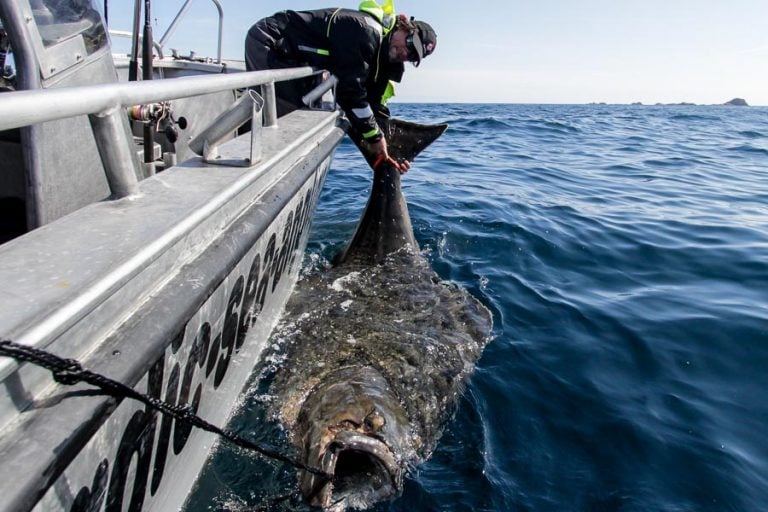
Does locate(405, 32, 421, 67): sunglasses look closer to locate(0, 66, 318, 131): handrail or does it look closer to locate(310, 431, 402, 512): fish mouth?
locate(0, 66, 318, 131): handrail

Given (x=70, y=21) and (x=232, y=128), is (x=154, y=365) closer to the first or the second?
(x=232, y=128)

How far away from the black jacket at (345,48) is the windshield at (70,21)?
238 cm

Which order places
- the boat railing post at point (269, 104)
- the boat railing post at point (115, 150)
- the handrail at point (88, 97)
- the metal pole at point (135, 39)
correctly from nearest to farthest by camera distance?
the handrail at point (88, 97) → the boat railing post at point (115, 150) → the boat railing post at point (269, 104) → the metal pole at point (135, 39)

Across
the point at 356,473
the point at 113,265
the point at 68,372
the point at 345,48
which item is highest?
the point at 345,48

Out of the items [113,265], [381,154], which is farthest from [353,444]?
[381,154]

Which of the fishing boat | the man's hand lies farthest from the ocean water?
the man's hand

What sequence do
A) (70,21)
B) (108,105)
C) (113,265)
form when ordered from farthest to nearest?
(70,21), (108,105), (113,265)

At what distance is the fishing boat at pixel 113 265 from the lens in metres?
1.07

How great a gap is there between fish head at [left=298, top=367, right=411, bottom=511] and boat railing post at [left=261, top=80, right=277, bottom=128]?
5.53 ft

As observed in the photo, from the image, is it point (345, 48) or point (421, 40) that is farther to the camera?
point (421, 40)

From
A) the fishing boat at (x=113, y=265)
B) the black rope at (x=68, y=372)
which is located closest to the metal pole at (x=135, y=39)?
the fishing boat at (x=113, y=265)

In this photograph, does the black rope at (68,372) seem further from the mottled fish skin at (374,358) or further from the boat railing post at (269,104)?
the boat railing post at (269,104)

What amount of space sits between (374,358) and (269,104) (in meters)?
1.68

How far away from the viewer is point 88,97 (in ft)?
4.32
